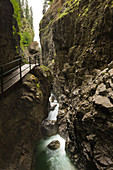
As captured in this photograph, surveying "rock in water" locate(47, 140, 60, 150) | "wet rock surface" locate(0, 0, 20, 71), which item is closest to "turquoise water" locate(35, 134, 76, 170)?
"rock in water" locate(47, 140, 60, 150)

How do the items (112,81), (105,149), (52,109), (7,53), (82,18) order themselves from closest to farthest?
1. (105,149)
2. (112,81)
3. (7,53)
4. (82,18)
5. (52,109)

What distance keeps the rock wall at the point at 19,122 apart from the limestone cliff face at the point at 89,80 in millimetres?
3285

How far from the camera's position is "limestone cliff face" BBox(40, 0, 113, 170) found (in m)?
5.19

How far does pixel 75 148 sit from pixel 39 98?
514 cm

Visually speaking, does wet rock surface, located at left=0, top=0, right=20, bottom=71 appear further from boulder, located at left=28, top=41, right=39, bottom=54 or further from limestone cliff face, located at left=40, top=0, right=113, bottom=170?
boulder, located at left=28, top=41, right=39, bottom=54

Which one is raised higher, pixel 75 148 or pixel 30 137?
pixel 30 137

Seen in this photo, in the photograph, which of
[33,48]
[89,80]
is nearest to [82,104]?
[89,80]

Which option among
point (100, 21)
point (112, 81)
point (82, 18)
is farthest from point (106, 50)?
point (82, 18)

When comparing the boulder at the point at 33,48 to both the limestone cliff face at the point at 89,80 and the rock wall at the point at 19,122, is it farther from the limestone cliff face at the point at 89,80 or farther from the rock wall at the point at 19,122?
the rock wall at the point at 19,122

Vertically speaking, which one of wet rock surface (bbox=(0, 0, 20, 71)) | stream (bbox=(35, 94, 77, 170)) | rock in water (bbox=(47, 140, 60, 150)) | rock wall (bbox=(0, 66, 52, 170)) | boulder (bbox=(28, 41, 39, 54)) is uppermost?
boulder (bbox=(28, 41, 39, 54))

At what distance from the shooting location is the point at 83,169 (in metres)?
6.92

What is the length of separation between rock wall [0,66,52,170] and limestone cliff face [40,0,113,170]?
3285mm

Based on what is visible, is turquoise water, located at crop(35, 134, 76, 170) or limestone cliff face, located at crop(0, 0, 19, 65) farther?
turquoise water, located at crop(35, 134, 76, 170)

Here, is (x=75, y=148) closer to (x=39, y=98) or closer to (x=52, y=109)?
(x=39, y=98)
